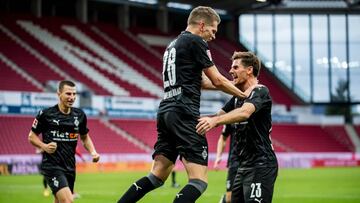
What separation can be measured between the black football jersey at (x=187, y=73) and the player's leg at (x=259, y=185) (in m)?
0.94

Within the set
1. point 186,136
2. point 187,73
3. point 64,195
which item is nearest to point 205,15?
point 187,73

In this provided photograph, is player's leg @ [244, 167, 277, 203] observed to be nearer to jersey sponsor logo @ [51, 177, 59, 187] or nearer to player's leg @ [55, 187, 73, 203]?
player's leg @ [55, 187, 73, 203]

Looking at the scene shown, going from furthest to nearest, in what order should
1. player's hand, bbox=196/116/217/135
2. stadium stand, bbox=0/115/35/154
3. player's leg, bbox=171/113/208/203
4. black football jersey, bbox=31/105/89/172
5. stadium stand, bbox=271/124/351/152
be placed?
stadium stand, bbox=271/124/351/152 < stadium stand, bbox=0/115/35/154 < black football jersey, bbox=31/105/89/172 < player's leg, bbox=171/113/208/203 < player's hand, bbox=196/116/217/135

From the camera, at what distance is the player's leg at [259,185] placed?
7.31m

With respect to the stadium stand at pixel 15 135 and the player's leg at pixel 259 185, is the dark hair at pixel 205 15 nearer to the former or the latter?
the player's leg at pixel 259 185

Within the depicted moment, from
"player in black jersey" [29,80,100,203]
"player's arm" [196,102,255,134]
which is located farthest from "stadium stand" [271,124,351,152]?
"player's arm" [196,102,255,134]

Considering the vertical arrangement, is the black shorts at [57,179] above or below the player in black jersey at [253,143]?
below

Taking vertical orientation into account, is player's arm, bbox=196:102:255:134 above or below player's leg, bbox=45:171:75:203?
above

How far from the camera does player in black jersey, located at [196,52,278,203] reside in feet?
24.0

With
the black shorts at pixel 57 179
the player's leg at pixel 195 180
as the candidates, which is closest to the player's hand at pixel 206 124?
the player's leg at pixel 195 180

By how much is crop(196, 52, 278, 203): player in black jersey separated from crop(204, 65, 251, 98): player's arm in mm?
118

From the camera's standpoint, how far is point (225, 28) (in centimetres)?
5575

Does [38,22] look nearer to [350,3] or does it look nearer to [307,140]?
[307,140]

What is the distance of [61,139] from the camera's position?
9711mm
